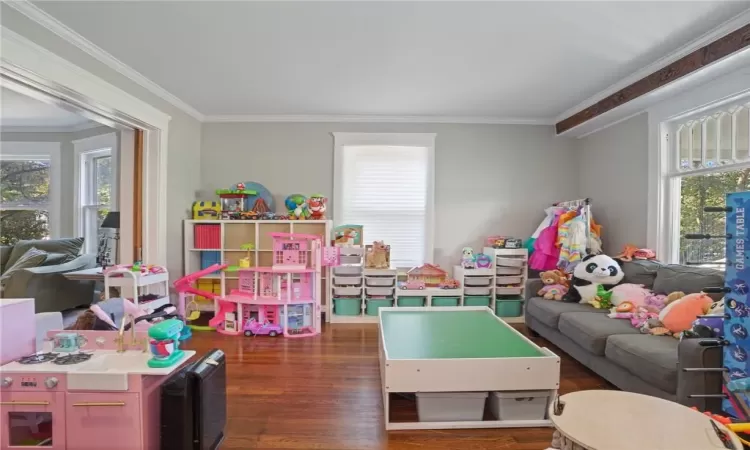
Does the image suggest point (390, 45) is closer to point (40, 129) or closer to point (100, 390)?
point (100, 390)

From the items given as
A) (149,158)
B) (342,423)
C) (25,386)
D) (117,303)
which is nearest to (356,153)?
(149,158)

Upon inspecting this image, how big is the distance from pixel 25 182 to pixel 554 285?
23.1 ft

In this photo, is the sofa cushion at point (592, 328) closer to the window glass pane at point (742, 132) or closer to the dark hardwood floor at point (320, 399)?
the dark hardwood floor at point (320, 399)

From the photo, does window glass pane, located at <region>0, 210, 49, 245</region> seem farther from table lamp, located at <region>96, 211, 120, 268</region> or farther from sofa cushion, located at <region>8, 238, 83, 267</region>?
table lamp, located at <region>96, 211, 120, 268</region>

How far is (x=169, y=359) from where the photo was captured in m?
1.76

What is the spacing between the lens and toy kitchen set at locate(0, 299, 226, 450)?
1.68 m

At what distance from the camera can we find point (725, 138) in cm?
301

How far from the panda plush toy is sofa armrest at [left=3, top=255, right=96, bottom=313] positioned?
5.45 meters

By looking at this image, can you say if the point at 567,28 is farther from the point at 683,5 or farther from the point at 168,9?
the point at 168,9

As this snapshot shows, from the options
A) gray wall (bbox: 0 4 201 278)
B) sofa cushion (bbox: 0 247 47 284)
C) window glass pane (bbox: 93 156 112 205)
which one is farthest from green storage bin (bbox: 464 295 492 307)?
sofa cushion (bbox: 0 247 47 284)

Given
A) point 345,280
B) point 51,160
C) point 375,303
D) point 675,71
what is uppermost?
point 675,71

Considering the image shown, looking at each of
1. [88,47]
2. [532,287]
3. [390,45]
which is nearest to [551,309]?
[532,287]

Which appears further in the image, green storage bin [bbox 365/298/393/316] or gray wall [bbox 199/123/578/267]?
gray wall [bbox 199/123/578/267]

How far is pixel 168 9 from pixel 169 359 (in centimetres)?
202
